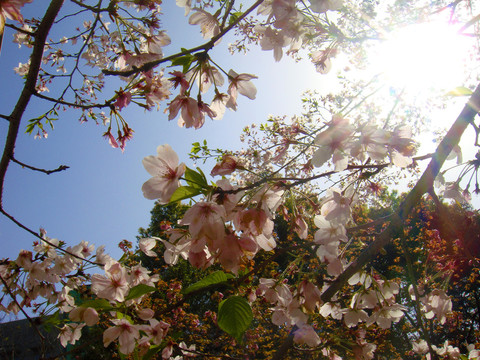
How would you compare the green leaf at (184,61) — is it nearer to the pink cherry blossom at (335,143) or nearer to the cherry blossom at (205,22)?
the cherry blossom at (205,22)

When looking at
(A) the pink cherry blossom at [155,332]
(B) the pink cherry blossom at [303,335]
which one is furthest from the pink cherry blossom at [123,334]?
(B) the pink cherry blossom at [303,335]

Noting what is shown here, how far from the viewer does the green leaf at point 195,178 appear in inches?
33.5

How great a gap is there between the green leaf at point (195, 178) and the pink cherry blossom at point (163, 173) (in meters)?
0.02

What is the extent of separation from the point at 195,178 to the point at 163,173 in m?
0.12

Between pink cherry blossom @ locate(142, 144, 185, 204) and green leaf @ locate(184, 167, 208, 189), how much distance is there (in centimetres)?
2

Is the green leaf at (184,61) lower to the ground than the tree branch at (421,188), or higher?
higher

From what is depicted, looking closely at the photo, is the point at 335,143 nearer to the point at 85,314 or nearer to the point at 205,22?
the point at 205,22

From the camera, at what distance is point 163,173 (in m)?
0.91

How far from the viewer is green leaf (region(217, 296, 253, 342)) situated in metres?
0.99

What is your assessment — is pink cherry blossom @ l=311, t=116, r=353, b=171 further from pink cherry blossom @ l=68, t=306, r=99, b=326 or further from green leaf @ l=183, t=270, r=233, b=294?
pink cherry blossom @ l=68, t=306, r=99, b=326

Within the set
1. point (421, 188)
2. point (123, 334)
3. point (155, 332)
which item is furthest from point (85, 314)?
point (421, 188)

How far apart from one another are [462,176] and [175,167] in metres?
1.49

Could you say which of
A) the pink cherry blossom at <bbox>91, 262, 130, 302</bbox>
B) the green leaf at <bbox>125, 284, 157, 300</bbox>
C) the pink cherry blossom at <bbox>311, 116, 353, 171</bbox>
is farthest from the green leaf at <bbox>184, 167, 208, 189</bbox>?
the pink cherry blossom at <bbox>91, 262, 130, 302</bbox>

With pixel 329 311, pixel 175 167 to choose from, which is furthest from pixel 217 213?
pixel 329 311
